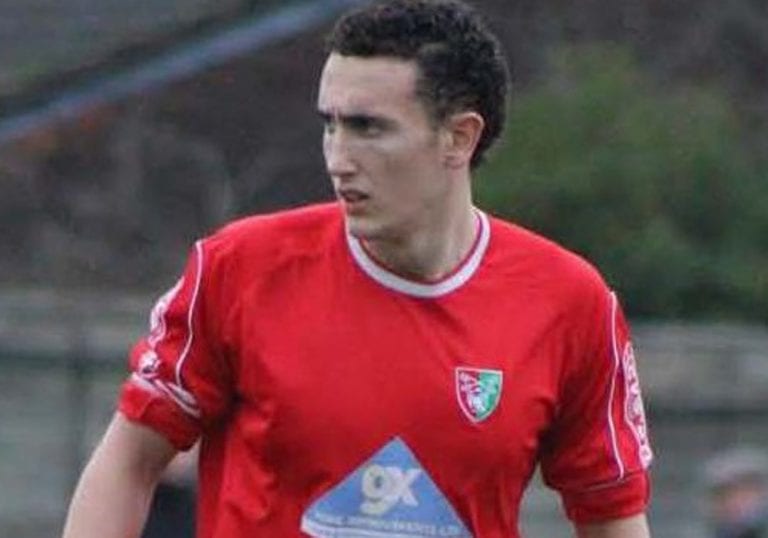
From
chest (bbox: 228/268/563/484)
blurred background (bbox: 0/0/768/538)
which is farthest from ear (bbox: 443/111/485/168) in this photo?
blurred background (bbox: 0/0/768/538)

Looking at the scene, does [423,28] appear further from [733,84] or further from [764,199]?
[733,84]

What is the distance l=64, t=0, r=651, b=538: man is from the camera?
5.23 meters

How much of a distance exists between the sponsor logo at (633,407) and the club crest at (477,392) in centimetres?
27

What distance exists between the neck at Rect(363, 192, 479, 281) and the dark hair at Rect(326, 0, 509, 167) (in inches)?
6.2

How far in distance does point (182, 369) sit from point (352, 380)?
249 millimetres

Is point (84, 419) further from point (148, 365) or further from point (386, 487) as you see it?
point (386, 487)

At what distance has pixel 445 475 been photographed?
5250mm

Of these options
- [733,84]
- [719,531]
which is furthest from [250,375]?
[733,84]

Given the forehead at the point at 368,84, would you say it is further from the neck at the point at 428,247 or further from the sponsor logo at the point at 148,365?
the sponsor logo at the point at 148,365

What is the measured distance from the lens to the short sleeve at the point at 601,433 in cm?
543

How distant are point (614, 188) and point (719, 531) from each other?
5014mm

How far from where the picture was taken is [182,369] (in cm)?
527

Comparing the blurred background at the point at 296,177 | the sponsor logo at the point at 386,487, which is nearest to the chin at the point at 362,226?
the sponsor logo at the point at 386,487

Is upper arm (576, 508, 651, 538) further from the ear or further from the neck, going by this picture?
the ear
